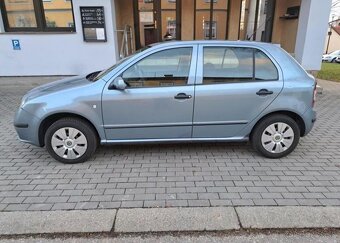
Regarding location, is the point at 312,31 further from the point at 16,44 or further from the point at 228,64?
the point at 16,44

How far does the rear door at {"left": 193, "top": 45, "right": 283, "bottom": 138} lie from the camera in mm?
3570

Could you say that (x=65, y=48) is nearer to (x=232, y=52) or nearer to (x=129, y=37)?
(x=129, y=37)

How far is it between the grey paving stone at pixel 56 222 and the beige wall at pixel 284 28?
28.6ft

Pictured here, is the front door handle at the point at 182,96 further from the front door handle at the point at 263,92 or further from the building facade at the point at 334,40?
the building facade at the point at 334,40

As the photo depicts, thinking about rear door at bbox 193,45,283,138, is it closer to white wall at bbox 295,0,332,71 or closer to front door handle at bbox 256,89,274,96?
front door handle at bbox 256,89,274,96

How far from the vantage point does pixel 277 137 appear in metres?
3.76

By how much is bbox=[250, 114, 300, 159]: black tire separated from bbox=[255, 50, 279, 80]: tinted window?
544mm

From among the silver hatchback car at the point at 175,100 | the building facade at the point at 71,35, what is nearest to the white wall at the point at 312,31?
the building facade at the point at 71,35

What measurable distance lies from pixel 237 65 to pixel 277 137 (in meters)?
1.14

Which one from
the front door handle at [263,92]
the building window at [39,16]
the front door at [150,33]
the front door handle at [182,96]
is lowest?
the front door handle at [182,96]

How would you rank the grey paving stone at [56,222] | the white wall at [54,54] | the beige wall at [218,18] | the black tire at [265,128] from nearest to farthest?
1. the grey paving stone at [56,222]
2. the black tire at [265,128]
3. the white wall at [54,54]
4. the beige wall at [218,18]

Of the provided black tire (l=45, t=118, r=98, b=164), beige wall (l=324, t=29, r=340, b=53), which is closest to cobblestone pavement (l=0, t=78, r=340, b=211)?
black tire (l=45, t=118, r=98, b=164)

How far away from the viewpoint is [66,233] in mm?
2479

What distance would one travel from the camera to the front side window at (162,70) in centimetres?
356
